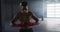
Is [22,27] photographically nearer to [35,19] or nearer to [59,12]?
[35,19]

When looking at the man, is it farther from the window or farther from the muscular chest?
the window

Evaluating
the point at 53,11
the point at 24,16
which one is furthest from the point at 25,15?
the point at 53,11

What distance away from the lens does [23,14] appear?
3.63 ft

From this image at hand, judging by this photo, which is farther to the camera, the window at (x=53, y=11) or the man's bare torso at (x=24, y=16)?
the window at (x=53, y=11)

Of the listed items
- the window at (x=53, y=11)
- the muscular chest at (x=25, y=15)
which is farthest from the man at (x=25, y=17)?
the window at (x=53, y=11)

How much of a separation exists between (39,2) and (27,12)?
1153 millimetres

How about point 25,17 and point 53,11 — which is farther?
point 53,11

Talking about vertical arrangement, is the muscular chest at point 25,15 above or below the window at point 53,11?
above

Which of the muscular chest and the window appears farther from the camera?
the window

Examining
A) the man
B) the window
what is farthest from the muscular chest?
the window

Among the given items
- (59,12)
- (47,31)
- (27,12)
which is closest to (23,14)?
(27,12)

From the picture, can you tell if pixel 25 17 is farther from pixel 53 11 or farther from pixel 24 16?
pixel 53 11

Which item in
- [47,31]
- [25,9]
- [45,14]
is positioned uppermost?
[25,9]

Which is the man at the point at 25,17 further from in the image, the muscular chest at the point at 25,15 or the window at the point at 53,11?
the window at the point at 53,11
